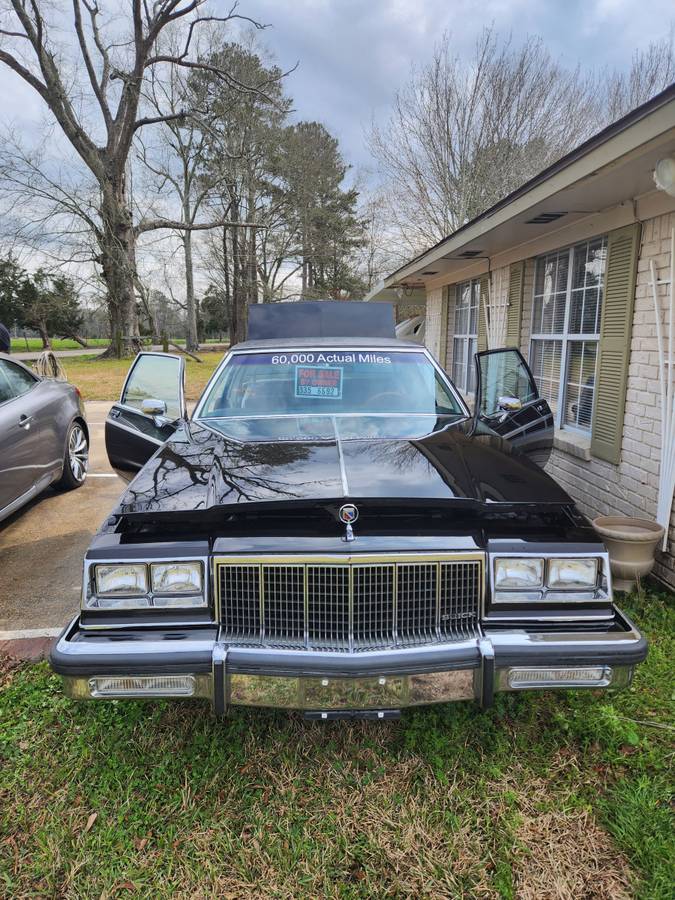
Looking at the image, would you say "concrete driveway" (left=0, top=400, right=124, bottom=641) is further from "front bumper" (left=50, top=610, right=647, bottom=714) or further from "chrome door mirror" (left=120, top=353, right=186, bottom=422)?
"front bumper" (left=50, top=610, right=647, bottom=714)

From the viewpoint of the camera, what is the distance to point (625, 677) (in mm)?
2164

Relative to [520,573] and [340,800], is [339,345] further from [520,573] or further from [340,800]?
[340,800]

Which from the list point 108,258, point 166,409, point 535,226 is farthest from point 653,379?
point 108,258

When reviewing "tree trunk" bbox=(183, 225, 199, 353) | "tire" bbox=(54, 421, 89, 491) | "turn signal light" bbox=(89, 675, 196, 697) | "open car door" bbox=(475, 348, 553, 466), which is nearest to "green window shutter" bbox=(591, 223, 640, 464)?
"open car door" bbox=(475, 348, 553, 466)

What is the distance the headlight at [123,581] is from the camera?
7.13ft

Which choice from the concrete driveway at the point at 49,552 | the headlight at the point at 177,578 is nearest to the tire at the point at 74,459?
the concrete driveway at the point at 49,552

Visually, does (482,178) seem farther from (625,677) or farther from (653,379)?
(625,677)

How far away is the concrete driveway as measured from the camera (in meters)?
3.78

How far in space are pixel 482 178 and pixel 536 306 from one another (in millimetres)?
17127

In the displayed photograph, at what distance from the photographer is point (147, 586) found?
2174 mm

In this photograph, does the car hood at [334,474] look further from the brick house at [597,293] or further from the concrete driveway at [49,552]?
the brick house at [597,293]

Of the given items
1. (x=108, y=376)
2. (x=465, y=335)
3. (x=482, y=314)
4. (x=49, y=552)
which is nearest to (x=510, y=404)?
(x=49, y=552)

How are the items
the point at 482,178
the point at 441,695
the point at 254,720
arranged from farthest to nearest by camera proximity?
1. the point at 482,178
2. the point at 254,720
3. the point at 441,695

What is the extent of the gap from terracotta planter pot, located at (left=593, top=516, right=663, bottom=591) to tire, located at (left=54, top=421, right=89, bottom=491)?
16.3 ft
